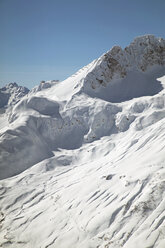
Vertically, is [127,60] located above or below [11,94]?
below

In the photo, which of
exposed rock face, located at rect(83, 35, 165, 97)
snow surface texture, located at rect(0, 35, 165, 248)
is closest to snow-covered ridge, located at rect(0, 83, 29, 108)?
snow surface texture, located at rect(0, 35, 165, 248)

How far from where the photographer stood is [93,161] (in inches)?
836

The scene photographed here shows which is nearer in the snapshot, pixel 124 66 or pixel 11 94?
pixel 124 66

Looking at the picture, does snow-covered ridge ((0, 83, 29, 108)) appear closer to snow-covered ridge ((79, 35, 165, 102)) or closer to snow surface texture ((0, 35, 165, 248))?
snow surface texture ((0, 35, 165, 248))

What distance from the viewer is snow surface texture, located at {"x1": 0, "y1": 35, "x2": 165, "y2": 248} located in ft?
37.2

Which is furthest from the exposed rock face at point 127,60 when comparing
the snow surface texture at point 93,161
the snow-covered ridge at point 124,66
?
the snow surface texture at point 93,161

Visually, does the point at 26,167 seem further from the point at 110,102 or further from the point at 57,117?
the point at 110,102

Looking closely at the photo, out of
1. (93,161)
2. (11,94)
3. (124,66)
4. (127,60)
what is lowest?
(93,161)

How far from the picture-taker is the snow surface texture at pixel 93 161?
11.3 metres

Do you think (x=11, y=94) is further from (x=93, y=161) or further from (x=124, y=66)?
(x=93, y=161)

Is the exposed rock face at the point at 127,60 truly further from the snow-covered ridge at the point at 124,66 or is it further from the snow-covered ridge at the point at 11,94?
the snow-covered ridge at the point at 11,94

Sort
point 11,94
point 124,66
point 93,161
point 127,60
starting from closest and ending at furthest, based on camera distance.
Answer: point 93,161
point 124,66
point 127,60
point 11,94

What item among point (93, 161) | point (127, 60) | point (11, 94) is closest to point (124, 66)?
point (127, 60)

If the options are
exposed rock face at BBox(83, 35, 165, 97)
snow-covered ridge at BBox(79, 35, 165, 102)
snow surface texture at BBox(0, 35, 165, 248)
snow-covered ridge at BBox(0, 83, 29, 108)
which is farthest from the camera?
snow-covered ridge at BBox(0, 83, 29, 108)
